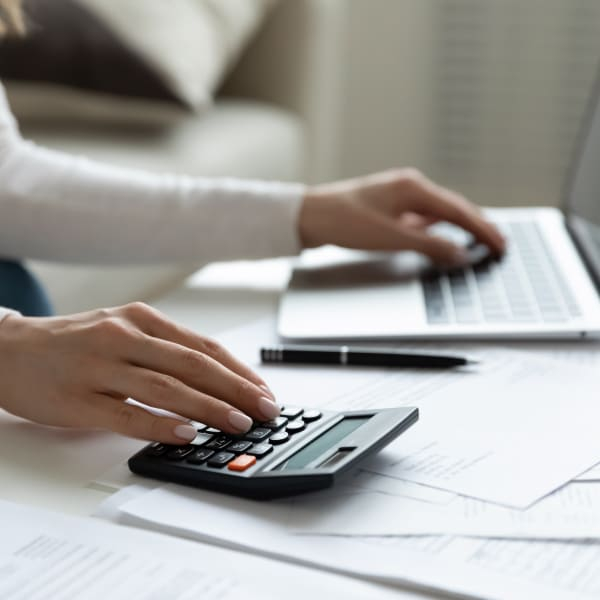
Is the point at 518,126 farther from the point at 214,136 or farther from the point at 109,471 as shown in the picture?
the point at 109,471

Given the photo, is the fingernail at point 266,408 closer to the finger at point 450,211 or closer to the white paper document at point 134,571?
the white paper document at point 134,571

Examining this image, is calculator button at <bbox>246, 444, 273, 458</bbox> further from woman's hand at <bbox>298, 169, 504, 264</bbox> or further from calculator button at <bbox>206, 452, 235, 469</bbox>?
woman's hand at <bbox>298, 169, 504, 264</bbox>

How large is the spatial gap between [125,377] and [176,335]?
0.16 ft

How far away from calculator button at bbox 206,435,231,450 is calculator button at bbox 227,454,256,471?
0.06 feet

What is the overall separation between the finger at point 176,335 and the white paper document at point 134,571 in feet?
0.47

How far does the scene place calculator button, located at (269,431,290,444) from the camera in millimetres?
517

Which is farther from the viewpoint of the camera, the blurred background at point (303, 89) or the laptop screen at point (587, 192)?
the blurred background at point (303, 89)

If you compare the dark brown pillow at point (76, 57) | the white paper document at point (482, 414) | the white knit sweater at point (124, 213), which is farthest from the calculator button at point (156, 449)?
the dark brown pillow at point (76, 57)

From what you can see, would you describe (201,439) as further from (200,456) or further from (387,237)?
(387,237)

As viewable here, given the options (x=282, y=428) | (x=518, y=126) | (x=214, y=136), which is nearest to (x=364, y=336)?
(x=282, y=428)

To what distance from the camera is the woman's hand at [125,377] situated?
0.54 meters

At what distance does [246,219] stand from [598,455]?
476 mm

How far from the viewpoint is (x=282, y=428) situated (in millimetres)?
535

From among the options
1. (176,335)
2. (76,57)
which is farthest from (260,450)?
(76,57)
